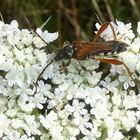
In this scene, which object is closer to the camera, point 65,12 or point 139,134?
point 139,134

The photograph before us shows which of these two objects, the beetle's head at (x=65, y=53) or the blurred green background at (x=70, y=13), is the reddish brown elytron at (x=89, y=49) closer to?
the beetle's head at (x=65, y=53)

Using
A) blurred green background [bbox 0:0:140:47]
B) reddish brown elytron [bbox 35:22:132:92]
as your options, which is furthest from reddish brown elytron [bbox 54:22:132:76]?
blurred green background [bbox 0:0:140:47]

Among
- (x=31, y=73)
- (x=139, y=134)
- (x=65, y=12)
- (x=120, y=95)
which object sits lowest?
(x=139, y=134)

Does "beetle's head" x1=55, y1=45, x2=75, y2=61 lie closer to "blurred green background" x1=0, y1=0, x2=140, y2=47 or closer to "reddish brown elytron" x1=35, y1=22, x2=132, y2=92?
"reddish brown elytron" x1=35, y1=22, x2=132, y2=92

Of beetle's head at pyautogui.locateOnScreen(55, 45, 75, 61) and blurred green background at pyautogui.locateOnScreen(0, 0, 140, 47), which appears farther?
blurred green background at pyautogui.locateOnScreen(0, 0, 140, 47)

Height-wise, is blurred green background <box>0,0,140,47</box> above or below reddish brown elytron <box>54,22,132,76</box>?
above

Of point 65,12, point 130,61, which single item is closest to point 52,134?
point 130,61

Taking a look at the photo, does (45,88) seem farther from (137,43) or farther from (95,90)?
(137,43)
